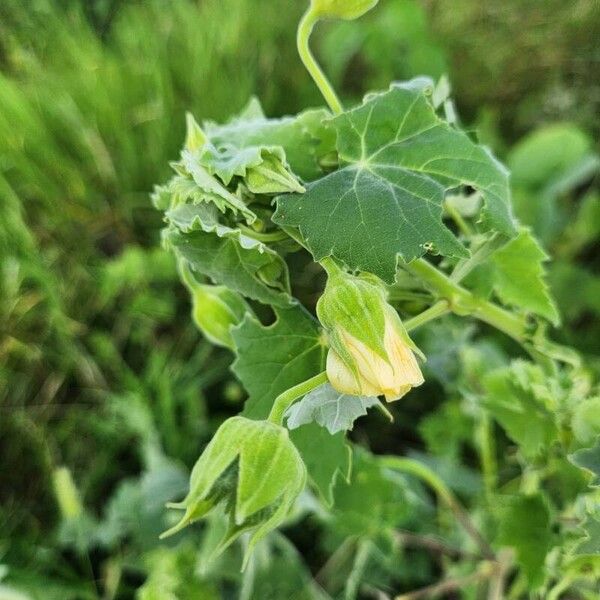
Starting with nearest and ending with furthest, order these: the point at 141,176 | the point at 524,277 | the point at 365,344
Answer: the point at 365,344, the point at 524,277, the point at 141,176

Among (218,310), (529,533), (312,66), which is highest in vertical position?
(312,66)

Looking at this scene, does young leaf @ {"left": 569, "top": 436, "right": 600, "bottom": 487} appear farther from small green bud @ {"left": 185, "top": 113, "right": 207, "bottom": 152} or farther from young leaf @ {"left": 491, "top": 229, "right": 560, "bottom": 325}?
small green bud @ {"left": 185, "top": 113, "right": 207, "bottom": 152}

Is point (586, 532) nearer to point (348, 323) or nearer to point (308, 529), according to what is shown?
point (348, 323)

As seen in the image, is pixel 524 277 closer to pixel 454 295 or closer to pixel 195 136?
pixel 454 295

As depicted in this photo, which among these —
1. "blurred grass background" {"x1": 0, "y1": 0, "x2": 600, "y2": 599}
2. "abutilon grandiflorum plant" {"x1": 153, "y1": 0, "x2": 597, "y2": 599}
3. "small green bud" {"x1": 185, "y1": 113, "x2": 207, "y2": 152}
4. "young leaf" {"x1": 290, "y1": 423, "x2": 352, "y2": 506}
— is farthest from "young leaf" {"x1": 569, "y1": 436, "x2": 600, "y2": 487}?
"blurred grass background" {"x1": 0, "y1": 0, "x2": 600, "y2": 599}

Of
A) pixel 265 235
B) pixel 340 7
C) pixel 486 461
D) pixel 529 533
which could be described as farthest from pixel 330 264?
pixel 486 461

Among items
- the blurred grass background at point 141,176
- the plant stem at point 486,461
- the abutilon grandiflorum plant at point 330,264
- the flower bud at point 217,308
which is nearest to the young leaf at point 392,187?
the abutilon grandiflorum plant at point 330,264

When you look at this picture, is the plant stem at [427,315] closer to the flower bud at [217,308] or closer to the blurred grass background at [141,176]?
the flower bud at [217,308]
